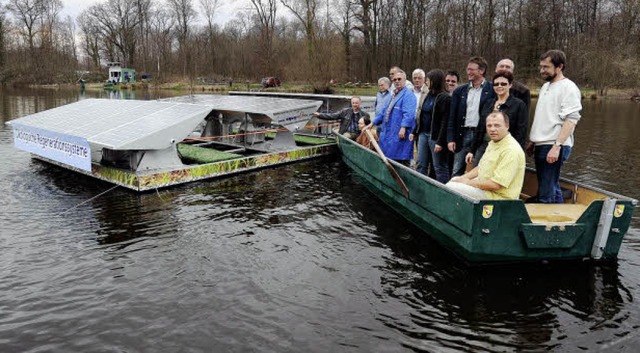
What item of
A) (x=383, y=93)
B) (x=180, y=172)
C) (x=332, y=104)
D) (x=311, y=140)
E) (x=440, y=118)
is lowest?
(x=180, y=172)

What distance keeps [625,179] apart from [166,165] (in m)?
10.1

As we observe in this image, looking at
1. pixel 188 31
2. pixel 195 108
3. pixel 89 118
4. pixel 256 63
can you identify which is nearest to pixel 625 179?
pixel 195 108

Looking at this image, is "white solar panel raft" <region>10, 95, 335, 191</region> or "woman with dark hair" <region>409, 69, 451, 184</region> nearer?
"woman with dark hair" <region>409, 69, 451, 184</region>

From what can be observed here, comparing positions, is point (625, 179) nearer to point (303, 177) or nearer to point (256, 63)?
point (303, 177)

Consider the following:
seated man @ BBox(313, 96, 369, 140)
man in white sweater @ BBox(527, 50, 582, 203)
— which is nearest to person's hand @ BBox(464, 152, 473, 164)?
man in white sweater @ BBox(527, 50, 582, 203)

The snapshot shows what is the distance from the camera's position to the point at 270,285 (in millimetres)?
5422

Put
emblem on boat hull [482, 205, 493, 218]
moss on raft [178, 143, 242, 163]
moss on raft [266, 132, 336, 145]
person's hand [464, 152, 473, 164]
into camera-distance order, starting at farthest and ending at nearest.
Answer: moss on raft [266, 132, 336, 145], moss on raft [178, 143, 242, 163], person's hand [464, 152, 473, 164], emblem on boat hull [482, 205, 493, 218]

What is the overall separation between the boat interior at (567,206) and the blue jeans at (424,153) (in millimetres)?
1716

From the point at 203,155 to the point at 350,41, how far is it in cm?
4156

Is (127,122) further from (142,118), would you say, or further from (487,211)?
(487,211)

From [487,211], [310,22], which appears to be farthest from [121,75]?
[487,211]

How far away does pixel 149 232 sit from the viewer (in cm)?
707

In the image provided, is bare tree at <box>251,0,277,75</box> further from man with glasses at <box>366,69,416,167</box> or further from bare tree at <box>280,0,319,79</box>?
man with glasses at <box>366,69,416,167</box>

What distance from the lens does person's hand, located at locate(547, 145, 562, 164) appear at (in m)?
5.70
